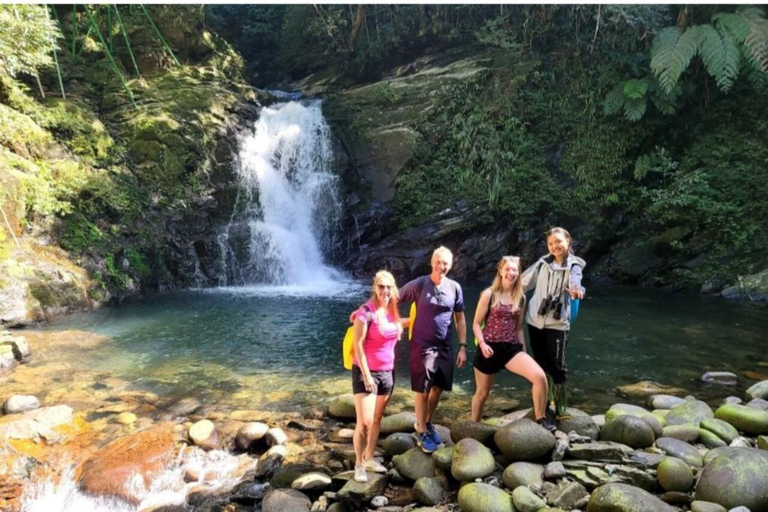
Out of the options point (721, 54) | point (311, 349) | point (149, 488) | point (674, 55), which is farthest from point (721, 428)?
point (721, 54)

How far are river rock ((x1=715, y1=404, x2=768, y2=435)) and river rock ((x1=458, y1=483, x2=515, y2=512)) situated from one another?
95.3 inches

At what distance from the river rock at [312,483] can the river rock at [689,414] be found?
3.10m

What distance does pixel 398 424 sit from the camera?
Answer: 15.8 ft

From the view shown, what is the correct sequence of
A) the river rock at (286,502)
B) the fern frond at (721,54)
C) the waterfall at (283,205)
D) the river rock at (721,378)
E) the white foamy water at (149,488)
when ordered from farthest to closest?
the waterfall at (283,205), the fern frond at (721,54), the river rock at (721,378), the white foamy water at (149,488), the river rock at (286,502)

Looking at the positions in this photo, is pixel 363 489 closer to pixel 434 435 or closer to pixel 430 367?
pixel 434 435

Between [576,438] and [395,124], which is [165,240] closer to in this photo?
[395,124]

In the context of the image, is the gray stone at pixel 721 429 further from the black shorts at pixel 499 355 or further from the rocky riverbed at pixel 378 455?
the black shorts at pixel 499 355

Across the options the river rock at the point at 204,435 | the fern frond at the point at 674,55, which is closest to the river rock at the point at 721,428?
the river rock at the point at 204,435

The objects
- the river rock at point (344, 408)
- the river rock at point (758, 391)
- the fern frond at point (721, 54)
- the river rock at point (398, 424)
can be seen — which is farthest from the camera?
the fern frond at point (721, 54)

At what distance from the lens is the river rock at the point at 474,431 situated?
4.04 meters

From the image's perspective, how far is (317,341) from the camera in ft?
Answer: 29.4

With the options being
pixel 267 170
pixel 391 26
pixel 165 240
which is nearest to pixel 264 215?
pixel 267 170

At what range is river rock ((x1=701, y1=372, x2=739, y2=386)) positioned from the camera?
647 centimetres

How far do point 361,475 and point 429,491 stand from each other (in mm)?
534
